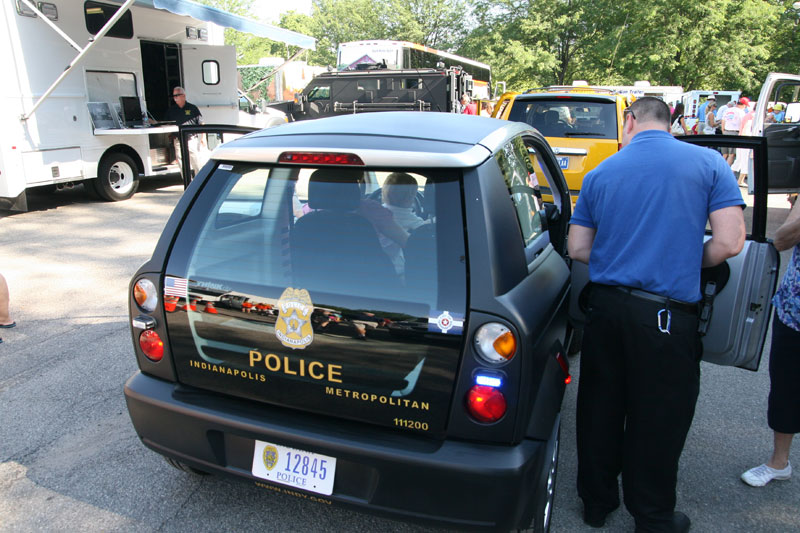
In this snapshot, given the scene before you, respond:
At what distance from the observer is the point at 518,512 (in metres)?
1.95

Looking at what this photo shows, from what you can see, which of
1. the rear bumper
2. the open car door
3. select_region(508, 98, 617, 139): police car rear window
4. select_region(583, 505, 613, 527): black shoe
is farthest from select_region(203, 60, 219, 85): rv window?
select_region(583, 505, 613, 527): black shoe

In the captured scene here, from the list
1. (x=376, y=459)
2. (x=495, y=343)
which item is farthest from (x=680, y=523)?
(x=376, y=459)

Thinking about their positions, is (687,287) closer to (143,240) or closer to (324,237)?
(324,237)

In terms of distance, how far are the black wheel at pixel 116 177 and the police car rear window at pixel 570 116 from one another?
22.9 feet

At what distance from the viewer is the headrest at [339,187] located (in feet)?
7.24

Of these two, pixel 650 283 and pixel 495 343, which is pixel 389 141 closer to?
pixel 495 343

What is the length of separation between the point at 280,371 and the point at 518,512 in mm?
990

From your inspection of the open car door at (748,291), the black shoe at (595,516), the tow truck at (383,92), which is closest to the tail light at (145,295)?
the black shoe at (595,516)

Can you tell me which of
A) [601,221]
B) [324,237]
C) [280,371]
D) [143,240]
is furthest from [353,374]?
[143,240]

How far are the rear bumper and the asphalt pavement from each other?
0.11 m

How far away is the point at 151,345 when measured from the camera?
2.38 m

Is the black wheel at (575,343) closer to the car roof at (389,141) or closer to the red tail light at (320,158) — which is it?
the car roof at (389,141)

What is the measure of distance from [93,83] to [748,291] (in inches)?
418

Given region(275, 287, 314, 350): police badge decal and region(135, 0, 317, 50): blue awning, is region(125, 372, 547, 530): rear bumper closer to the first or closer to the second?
region(275, 287, 314, 350): police badge decal
